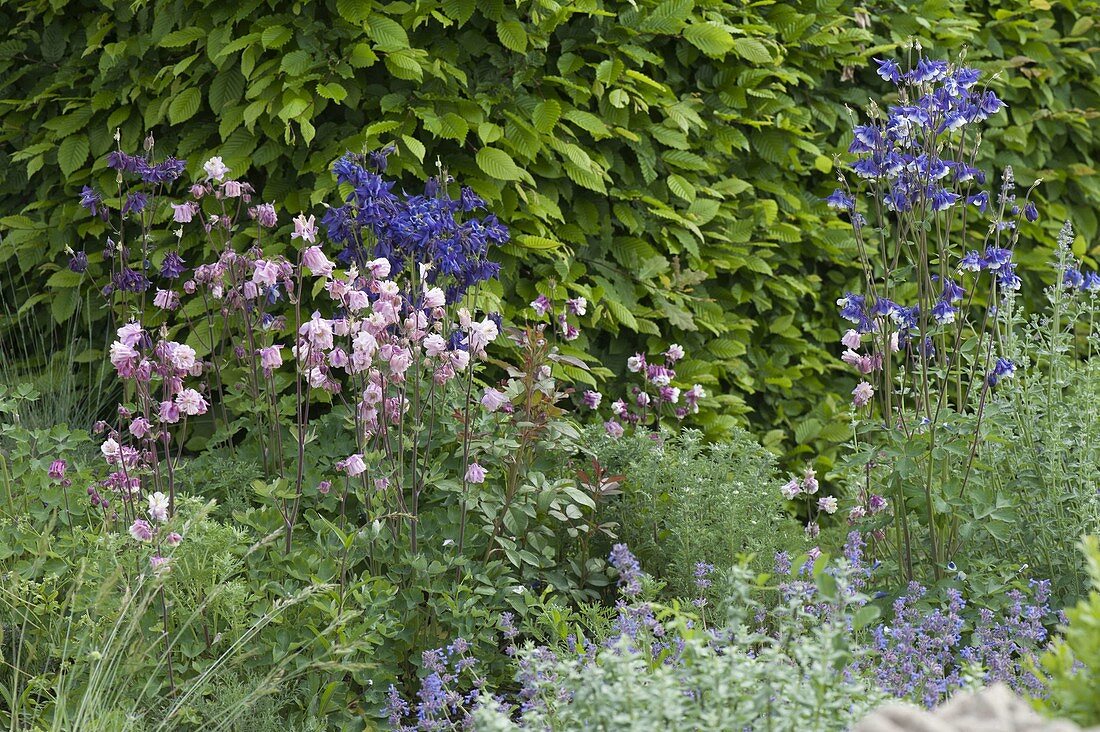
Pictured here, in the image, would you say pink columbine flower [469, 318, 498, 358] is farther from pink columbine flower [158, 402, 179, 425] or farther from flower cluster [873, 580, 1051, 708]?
flower cluster [873, 580, 1051, 708]

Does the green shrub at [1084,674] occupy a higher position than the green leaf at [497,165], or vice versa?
the green shrub at [1084,674]

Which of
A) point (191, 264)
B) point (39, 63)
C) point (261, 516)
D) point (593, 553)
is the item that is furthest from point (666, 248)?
point (39, 63)

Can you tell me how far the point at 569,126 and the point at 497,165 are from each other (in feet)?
1.91

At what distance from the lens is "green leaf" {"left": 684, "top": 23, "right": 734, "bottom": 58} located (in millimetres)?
4523

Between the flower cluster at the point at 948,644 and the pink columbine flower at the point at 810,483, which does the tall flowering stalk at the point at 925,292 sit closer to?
the flower cluster at the point at 948,644

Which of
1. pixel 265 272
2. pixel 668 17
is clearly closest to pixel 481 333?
pixel 265 272

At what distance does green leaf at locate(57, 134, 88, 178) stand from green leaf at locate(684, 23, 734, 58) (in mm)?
2410

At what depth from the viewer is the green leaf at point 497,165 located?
158 inches

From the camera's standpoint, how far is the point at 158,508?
9.29 ft

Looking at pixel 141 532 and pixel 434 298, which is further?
pixel 434 298

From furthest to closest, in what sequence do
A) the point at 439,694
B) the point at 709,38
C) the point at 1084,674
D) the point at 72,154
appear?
the point at 709,38, the point at 72,154, the point at 439,694, the point at 1084,674

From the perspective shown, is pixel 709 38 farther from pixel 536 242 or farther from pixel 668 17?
pixel 536 242

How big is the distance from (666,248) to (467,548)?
192cm

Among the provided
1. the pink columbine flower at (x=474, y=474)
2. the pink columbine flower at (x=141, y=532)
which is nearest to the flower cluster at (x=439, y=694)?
the pink columbine flower at (x=474, y=474)
